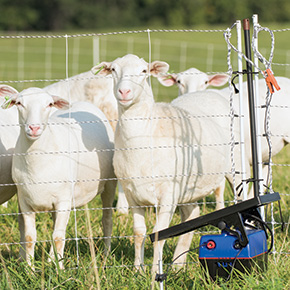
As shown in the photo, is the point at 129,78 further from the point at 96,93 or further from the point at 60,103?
the point at 96,93

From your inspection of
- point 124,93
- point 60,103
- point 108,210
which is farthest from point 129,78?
point 108,210

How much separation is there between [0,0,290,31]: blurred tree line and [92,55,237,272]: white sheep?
4649 cm

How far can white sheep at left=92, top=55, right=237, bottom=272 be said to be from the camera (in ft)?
14.6

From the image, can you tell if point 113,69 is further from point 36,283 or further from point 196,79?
point 196,79

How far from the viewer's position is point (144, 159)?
448 cm

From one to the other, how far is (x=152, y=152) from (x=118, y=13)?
167 feet

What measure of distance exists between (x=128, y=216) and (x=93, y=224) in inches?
19.1

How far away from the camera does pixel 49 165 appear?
4.52 meters

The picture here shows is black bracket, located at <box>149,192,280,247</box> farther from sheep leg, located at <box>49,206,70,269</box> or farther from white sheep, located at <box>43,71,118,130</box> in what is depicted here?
white sheep, located at <box>43,71,118,130</box>

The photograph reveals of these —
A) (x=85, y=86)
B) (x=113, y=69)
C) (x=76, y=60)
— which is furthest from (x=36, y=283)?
(x=76, y=60)

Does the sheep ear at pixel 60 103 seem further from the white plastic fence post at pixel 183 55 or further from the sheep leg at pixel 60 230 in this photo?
the white plastic fence post at pixel 183 55

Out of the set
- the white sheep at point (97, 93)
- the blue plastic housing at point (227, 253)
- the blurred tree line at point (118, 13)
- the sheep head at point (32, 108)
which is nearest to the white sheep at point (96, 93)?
the white sheep at point (97, 93)

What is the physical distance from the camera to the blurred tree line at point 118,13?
50.1 metres

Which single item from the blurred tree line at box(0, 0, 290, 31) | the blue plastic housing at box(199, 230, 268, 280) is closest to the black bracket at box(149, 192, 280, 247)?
the blue plastic housing at box(199, 230, 268, 280)
